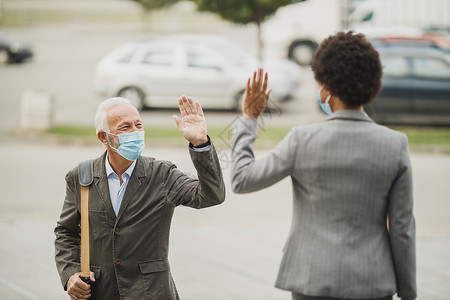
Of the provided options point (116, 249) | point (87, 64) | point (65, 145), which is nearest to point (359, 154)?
point (116, 249)

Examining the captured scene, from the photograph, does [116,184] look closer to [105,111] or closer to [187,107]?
[105,111]

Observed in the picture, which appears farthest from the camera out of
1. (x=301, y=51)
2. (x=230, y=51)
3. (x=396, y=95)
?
(x=301, y=51)

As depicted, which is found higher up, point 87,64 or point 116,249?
point 116,249

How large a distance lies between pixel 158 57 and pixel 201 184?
1486 cm

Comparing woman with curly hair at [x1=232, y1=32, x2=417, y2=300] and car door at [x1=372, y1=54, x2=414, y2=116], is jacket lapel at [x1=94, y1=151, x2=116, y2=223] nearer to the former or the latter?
woman with curly hair at [x1=232, y1=32, x2=417, y2=300]

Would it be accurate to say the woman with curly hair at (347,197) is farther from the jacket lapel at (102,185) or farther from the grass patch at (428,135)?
the grass patch at (428,135)

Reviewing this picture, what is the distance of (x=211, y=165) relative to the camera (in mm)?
3059

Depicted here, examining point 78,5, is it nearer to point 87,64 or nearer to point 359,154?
point 87,64

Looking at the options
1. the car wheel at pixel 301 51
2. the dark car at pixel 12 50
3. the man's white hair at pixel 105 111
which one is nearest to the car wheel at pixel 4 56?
the dark car at pixel 12 50

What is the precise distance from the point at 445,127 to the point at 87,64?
1812cm

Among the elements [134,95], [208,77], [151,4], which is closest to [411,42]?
[208,77]

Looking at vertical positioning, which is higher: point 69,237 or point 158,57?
point 69,237

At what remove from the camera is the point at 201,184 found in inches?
122

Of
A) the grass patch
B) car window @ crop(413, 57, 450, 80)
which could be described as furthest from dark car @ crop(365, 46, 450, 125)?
the grass patch
